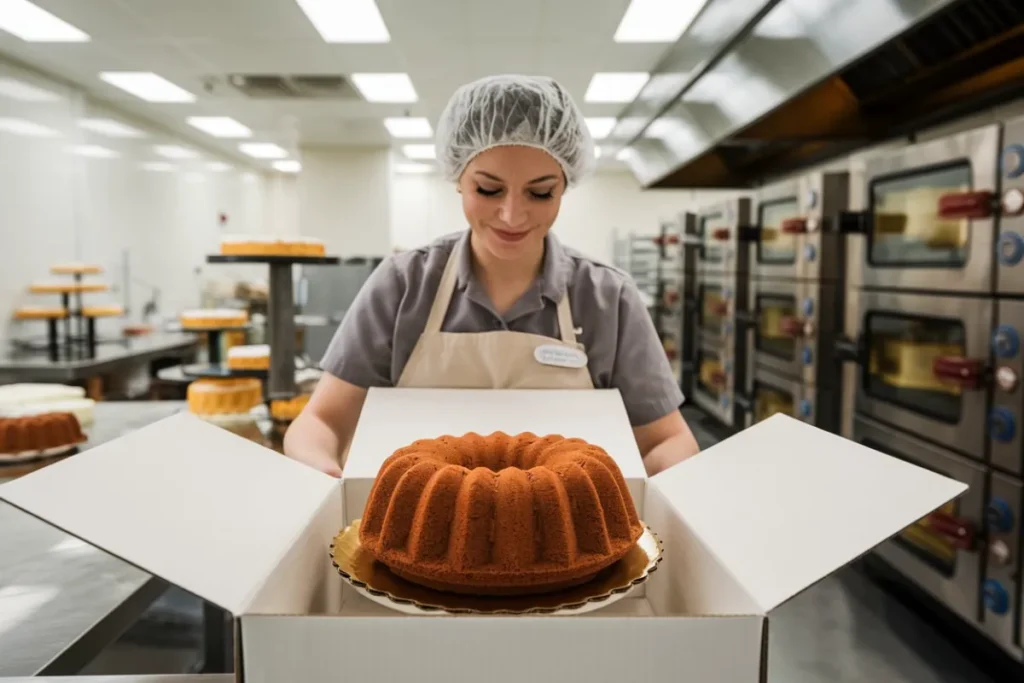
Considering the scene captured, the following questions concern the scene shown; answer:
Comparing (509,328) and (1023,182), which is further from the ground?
(1023,182)

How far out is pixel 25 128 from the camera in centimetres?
560

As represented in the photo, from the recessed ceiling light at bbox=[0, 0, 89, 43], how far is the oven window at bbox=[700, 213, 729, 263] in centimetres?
456

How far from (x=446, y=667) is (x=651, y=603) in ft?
1.57

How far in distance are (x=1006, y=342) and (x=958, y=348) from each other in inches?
8.6

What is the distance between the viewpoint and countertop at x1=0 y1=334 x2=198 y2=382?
4.63 metres

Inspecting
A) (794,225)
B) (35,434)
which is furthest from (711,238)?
(35,434)

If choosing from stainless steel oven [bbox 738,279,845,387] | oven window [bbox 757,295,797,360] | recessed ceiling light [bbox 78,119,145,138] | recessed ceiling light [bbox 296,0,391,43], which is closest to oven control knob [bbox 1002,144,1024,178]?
stainless steel oven [bbox 738,279,845,387]

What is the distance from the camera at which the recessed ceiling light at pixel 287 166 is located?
11.0m

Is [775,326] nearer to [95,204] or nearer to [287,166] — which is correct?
[95,204]

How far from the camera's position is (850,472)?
670mm

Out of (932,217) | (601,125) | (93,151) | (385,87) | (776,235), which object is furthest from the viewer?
(601,125)

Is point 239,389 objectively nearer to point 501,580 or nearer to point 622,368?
point 622,368

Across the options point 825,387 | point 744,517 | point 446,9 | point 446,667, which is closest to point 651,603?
point 744,517

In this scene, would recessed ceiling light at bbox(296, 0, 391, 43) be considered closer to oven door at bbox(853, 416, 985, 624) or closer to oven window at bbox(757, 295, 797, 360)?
oven window at bbox(757, 295, 797, 360)
